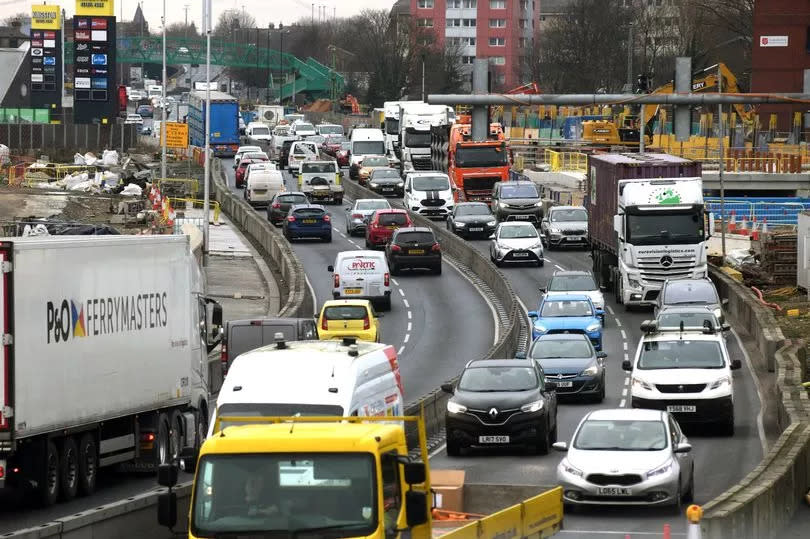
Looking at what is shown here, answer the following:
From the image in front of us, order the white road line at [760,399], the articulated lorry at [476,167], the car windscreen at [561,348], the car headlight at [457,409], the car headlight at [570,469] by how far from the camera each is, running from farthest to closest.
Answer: the articulated lorry at [476,167], the car windscreen at [561,348], the white road line at [760,399], the car headlight at [457,409], the car headlight at [570,469]

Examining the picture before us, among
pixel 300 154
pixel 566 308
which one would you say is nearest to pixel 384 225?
pixel 566 308

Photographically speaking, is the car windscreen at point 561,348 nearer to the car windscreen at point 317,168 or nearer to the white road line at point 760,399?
the white road line at point 760,399

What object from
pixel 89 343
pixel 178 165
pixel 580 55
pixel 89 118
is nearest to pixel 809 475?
pixel 89 343

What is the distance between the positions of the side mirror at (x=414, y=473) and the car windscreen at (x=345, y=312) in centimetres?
2708

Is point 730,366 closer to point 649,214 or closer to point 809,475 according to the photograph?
point 809,475

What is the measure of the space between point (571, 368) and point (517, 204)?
33.8 metres

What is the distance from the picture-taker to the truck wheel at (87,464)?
20672 mm

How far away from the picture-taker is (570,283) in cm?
4291

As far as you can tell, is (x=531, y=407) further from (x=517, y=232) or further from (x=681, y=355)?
(x=517, y=232)

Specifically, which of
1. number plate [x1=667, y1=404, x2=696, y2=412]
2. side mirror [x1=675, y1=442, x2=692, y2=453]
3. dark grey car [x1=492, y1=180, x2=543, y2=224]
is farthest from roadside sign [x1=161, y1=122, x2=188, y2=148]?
side mirror [x1=675, y1=442, x2=692, y2=453]

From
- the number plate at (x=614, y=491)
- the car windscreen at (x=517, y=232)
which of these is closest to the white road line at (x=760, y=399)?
the number plate at (x=614, y=491)

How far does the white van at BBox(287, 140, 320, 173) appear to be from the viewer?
91.4 metres

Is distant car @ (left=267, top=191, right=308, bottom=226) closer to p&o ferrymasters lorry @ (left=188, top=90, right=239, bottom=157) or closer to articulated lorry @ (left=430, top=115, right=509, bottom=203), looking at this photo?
articulated lorry @ (left=430, top=115, right=509, bottom=203)

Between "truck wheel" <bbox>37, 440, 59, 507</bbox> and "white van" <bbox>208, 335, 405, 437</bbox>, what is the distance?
10.6 feet
